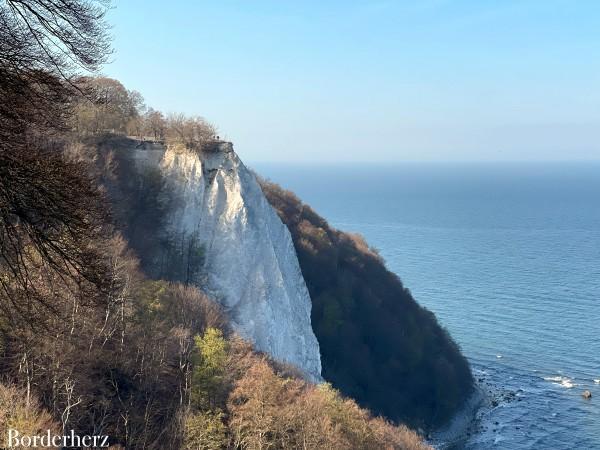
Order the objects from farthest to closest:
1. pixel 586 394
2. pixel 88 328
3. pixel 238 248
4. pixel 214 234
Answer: pixel 586 394, pixel 214 234, pixel 238 248, pixel 88 328

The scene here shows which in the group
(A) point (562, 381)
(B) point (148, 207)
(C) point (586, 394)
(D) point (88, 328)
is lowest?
(A) point (562, 381)

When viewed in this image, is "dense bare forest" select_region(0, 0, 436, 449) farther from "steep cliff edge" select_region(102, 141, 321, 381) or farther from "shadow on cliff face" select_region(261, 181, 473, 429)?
"shadow on cliff face" select_region(261, 181, 473, 429)

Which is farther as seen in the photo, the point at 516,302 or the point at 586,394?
the point at 516,302

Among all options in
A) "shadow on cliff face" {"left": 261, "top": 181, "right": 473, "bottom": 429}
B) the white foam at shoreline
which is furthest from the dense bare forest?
the white foam at shoreline

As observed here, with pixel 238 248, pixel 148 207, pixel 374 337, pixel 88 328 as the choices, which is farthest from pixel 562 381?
pixel 88 328

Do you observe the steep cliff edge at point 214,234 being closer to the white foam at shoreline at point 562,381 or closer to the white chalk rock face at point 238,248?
the white chalk rock face at point 238,248

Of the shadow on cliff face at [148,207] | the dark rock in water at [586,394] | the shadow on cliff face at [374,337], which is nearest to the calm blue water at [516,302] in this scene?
the dark rock in water at [586,394]

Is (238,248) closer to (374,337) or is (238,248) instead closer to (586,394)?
(374,337)

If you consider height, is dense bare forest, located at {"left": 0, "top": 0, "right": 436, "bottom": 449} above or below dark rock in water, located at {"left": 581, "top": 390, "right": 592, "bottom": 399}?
above
